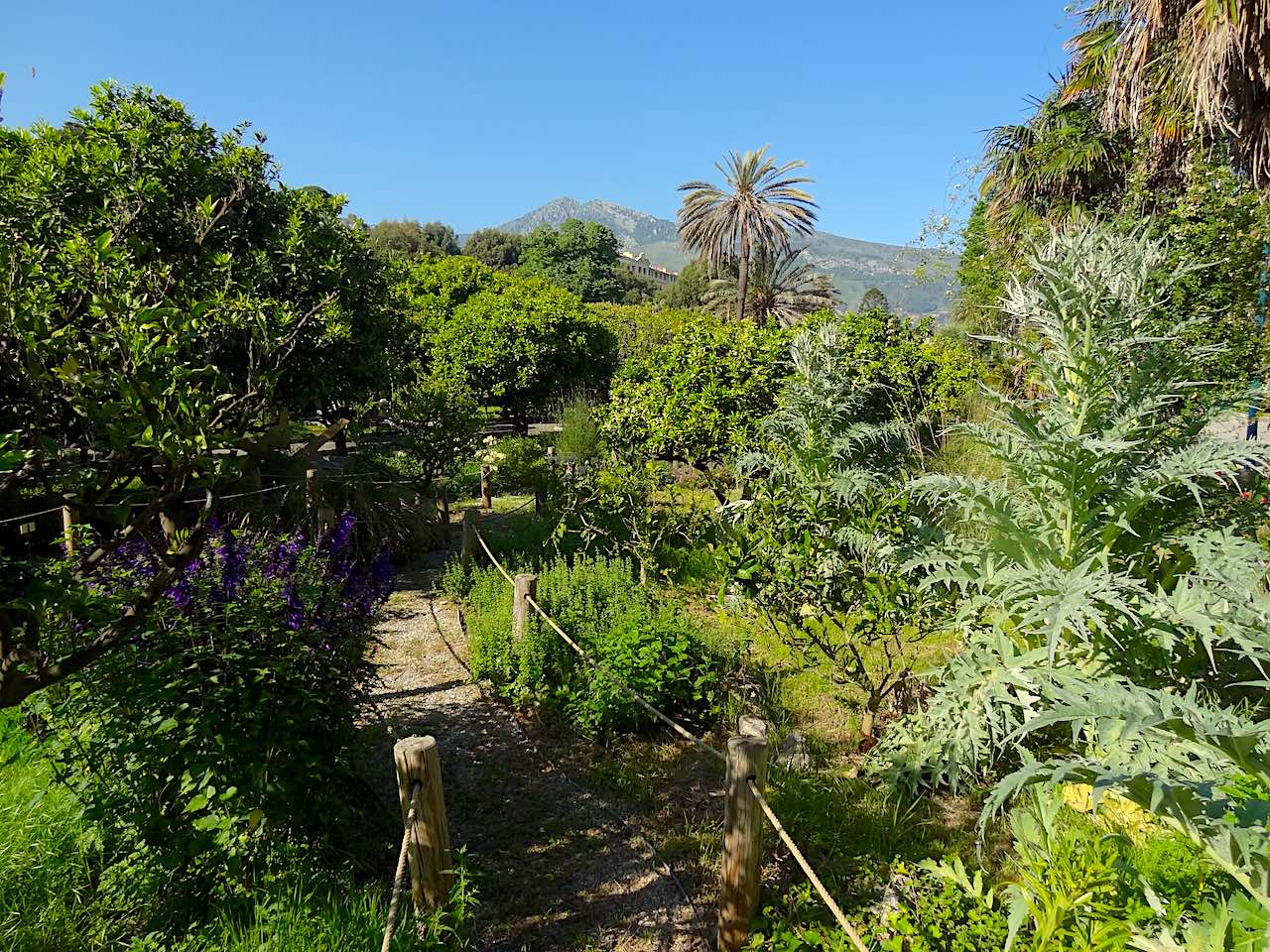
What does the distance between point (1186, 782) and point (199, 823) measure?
2914mm

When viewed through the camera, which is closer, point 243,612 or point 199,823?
point 199,823

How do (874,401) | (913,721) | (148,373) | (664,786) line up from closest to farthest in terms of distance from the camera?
(148,373) < (913,721) < (664,786) < (874,401)

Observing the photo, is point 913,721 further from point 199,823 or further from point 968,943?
point 199,823

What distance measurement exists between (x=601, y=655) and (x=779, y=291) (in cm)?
2881

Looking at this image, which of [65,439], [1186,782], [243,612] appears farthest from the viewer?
[243,612]

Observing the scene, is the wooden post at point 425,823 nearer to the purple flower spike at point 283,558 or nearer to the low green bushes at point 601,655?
the purple flower spike at point 283,558

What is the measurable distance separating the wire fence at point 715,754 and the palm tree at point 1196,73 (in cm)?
873

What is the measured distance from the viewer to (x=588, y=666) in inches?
192

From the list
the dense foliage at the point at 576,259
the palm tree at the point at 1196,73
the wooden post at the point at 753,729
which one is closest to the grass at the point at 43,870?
the wooden post at the point at 753,729

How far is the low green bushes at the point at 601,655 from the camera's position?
15.2ft

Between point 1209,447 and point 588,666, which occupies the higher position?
point 1209,447

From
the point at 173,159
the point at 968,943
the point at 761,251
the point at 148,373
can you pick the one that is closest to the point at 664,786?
the point at 968,943

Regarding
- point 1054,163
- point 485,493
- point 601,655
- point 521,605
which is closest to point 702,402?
point 521,605

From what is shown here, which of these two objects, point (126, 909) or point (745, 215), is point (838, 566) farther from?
point (745, 215)
